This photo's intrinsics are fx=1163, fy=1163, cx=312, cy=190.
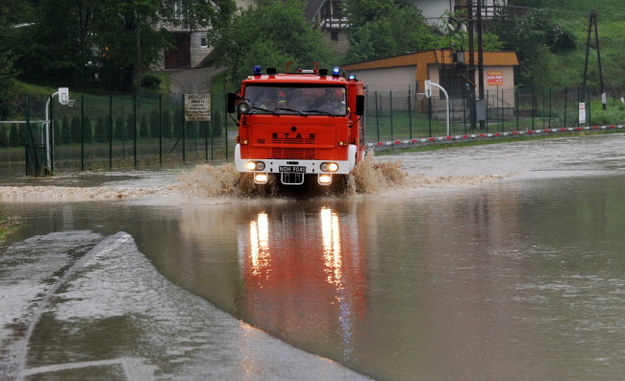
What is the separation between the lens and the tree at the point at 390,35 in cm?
9281

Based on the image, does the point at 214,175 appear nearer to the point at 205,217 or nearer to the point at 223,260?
the point at 205,217

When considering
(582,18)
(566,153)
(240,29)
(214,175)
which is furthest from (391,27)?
(214,175)

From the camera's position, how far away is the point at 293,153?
71.4 feet

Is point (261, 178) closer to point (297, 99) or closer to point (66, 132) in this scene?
point (297, 99)

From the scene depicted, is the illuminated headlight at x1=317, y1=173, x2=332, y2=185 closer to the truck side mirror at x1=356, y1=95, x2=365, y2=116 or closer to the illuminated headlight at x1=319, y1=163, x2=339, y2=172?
the illuminated headlight at x1=319, y1=163, x2=339, y2=172

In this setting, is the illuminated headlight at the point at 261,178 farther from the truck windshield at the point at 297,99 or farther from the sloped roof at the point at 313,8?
the sloped roof at the point at 313,8

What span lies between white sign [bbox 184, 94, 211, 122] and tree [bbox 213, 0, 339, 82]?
117 feet

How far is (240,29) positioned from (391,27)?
18462 millimetres

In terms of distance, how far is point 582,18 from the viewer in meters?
123

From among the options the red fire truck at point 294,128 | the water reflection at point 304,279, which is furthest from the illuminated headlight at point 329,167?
the water reflection at point 304,279

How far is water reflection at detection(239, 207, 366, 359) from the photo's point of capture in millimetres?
9500

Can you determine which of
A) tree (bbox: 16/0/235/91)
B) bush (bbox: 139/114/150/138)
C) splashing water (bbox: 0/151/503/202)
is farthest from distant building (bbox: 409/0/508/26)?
splashing water (bbox: 0/151/503/202)

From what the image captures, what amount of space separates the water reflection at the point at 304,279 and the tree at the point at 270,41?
59.7 metres

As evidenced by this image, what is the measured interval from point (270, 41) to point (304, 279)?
221 ft
